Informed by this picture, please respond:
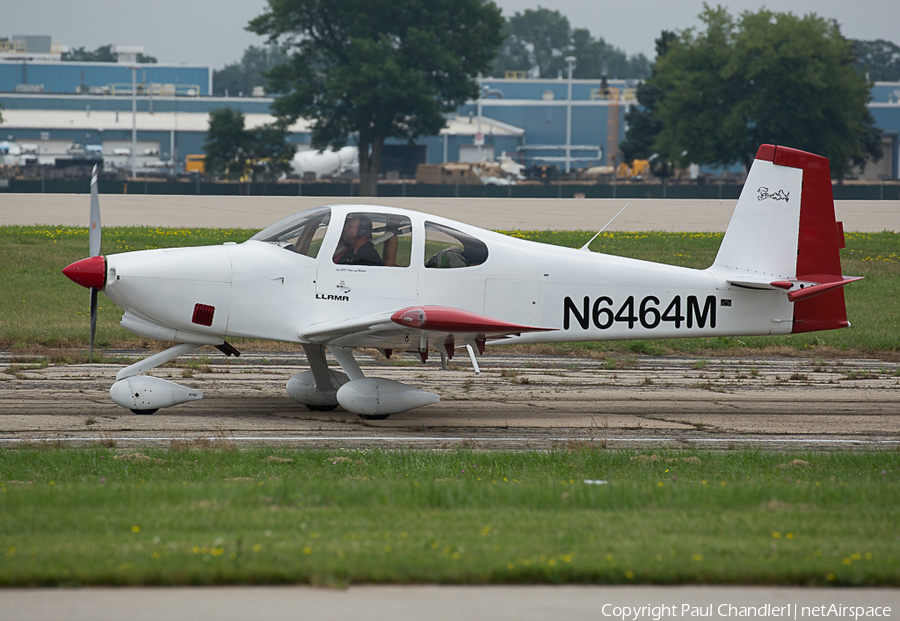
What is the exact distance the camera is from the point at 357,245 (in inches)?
430

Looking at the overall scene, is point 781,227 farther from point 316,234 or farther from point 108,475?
point 108,475

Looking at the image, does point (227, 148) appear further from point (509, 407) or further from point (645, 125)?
point (509, 407)

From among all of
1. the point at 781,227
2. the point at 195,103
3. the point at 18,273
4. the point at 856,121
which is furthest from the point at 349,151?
the point at 781,227

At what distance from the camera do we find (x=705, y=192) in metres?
56.4

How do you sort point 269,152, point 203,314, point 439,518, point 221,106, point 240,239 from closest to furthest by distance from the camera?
point 439,518 < point 203,314 < point 240,239 < point 269,152 < point 221,106

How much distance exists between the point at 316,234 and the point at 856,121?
7184cm

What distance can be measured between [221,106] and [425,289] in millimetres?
107306

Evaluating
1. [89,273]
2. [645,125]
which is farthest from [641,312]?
[645,125]

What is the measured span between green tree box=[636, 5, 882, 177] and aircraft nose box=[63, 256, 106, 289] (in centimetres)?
6491

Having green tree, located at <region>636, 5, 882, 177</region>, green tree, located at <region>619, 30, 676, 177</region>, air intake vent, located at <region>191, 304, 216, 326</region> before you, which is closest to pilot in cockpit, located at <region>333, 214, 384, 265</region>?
air intake vent, located at <region>191, 304, 216, 326</region>

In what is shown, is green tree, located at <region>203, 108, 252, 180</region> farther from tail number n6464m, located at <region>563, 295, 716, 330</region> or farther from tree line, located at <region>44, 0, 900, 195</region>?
tail number n6464m, located at <region>563, 295, 716, 330</region>

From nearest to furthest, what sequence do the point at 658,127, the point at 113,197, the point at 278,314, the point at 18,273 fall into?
the point at 278,314 < the point at 18,273 < the point at 113,197 < the point at 658,127

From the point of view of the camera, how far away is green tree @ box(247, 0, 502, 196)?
232ft

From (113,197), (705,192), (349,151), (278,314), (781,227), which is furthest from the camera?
(349,151)
